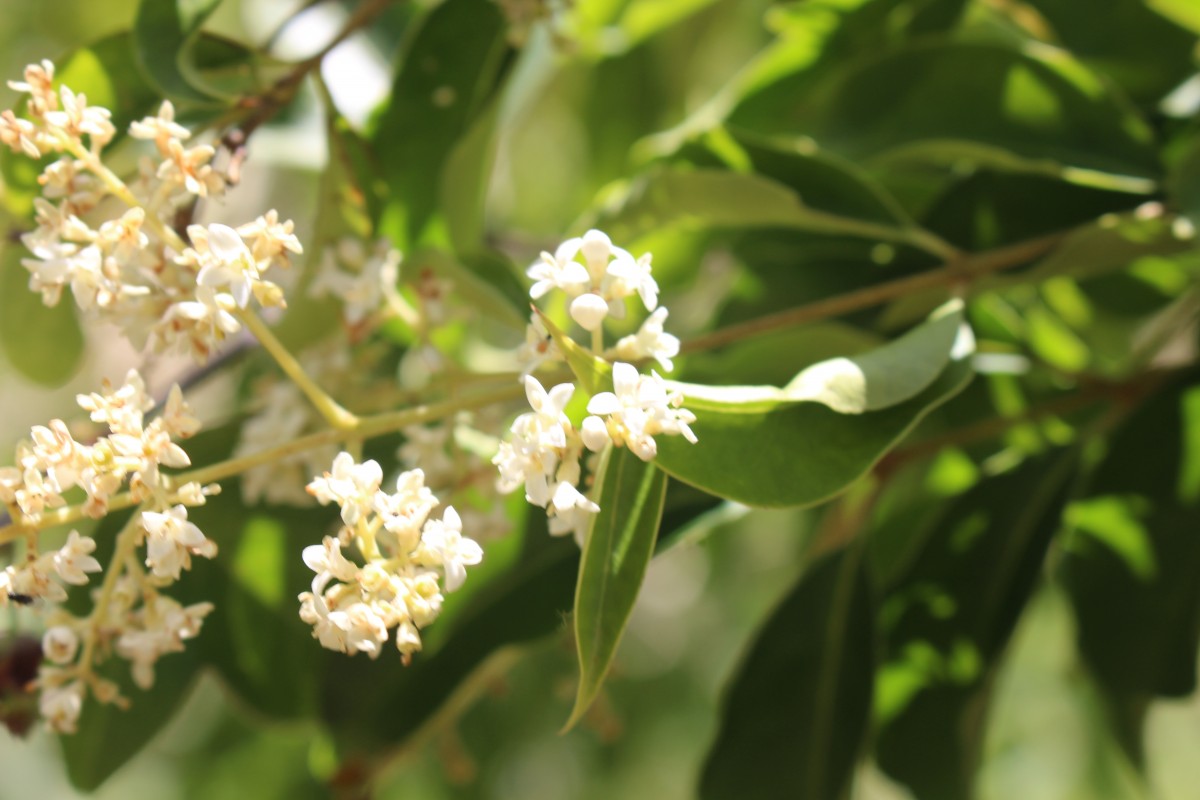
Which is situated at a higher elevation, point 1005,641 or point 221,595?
point 221,595

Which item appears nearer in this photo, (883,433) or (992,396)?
(883,433)

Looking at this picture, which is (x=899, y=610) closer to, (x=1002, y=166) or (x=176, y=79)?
(x=1002, y=166)

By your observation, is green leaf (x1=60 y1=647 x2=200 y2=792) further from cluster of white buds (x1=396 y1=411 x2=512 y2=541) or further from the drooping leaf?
cluster of white buds (x1=396 y1=411 x2=512 y2=541)

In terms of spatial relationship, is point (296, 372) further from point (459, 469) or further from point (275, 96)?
point (275, 96)

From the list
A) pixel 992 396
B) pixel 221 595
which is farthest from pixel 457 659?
pixel 992 396

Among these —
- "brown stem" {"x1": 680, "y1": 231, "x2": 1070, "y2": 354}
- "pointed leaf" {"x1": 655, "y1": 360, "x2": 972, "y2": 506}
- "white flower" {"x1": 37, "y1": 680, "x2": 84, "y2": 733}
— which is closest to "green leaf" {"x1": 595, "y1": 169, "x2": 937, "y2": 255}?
"brown stem" {"x1": 680, "y1": 231, "x2": 1070, "y2": 354}

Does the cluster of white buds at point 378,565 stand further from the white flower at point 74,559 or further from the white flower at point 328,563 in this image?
the white flower at point 74,559
